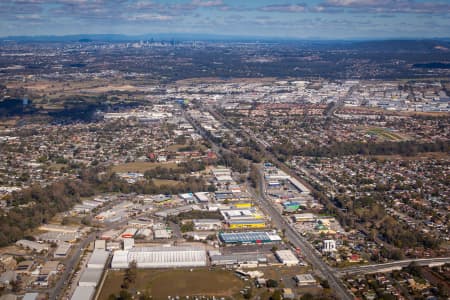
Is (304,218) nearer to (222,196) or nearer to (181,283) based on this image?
(222,196)

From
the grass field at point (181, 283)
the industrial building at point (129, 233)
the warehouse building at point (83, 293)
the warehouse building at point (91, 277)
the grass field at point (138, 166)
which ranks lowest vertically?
the grass field at point (181, 283)

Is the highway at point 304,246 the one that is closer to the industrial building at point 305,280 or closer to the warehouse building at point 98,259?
the industrial building at point 305,280

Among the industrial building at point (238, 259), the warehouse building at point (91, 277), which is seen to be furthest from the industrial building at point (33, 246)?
the industrial building at point (238, 259)

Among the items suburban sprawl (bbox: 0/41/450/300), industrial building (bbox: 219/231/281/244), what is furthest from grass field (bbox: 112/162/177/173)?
industrial building (bbox: 219/231/281/244)

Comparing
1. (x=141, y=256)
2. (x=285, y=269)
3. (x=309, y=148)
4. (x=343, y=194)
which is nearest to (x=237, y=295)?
(x=285, y=269)

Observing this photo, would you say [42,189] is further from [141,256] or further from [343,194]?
[343,194]

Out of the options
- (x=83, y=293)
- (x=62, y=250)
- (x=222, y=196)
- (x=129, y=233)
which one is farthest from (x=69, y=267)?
(x=222, y=196)
